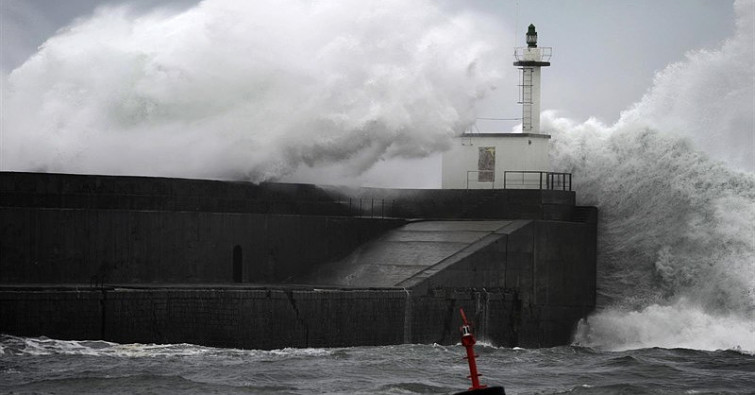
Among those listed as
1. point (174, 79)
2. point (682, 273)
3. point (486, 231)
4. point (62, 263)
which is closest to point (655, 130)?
point (682, 273)

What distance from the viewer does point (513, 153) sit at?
36.4m

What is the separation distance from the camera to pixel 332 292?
2789cm

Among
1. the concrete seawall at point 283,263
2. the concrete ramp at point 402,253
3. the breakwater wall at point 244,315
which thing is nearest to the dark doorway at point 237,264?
the concrete seawall at point 283,263

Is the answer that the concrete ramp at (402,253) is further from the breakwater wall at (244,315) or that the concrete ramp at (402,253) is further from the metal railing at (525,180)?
the metal railing at (525,180)

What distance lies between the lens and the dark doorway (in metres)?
31.5

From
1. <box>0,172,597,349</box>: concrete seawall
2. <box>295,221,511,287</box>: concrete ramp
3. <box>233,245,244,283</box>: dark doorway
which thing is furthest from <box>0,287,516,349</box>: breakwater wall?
<box>233,245,244,283</box>: dark doorway

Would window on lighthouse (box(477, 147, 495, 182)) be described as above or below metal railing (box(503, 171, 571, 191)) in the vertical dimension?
above

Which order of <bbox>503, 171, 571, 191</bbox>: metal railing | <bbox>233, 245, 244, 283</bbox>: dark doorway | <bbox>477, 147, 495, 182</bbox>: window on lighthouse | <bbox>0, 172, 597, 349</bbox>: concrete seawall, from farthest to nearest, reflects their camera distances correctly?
<bbox>477, 147, 495, 182</bbox>: window on lighthouse → <bbox>503, 171, 571, 191</bbox>: metal railing → <bbox>233, 245, 244, 283</bbox>: dark doorway → <bbox>0, 172, 597, 349</bbox>: concrete seawall

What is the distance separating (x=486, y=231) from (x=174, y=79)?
762 centimetres

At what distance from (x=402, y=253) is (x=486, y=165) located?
5.07m

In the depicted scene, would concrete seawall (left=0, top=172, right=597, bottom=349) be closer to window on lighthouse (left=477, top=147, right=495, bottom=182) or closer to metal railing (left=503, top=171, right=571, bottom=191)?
metal railing (left=503, top=171, right=571, bottom=191)

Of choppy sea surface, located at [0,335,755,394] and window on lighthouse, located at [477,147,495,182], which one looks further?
window on lighthouse, located at [477,147,495,182]

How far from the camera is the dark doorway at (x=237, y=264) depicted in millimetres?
31516

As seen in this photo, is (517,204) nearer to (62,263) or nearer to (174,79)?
(174,79)
